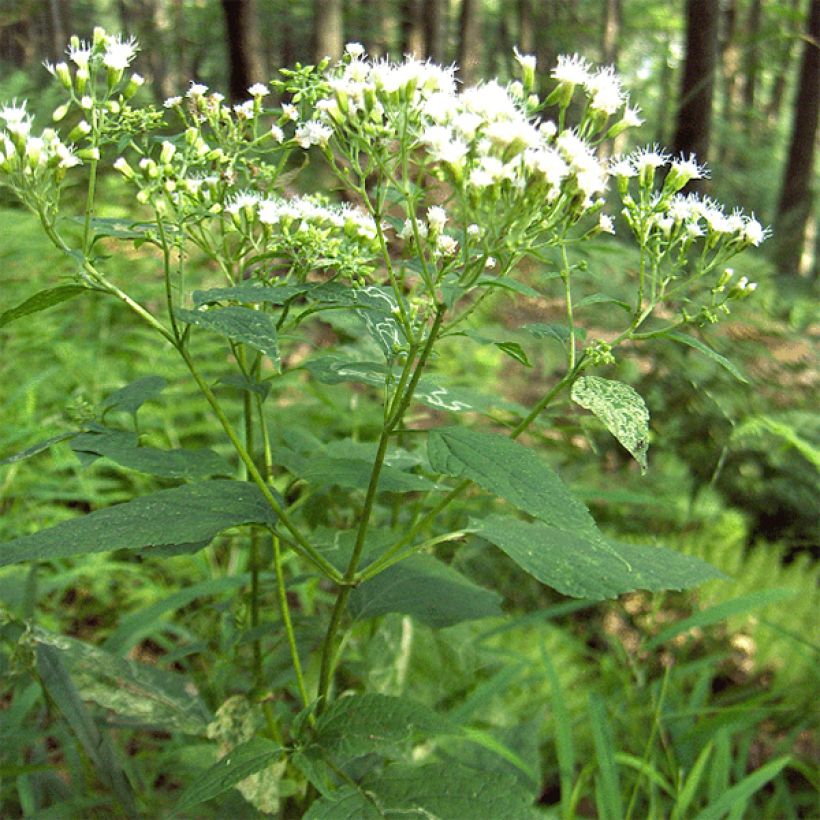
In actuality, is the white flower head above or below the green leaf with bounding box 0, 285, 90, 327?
above

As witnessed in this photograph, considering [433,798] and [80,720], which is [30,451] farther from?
[433,798]

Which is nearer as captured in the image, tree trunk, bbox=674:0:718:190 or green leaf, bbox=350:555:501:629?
green leaf, bbox=350:555:501:629

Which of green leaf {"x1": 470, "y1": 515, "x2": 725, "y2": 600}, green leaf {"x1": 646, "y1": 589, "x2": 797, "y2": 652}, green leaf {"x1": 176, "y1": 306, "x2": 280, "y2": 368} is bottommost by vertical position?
green leaf {"x1": 646, "y1": 589, "x2": 797, "y2": 652}

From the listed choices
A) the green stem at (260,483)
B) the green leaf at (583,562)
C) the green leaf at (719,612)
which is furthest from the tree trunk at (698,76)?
the green stem at (260,483)

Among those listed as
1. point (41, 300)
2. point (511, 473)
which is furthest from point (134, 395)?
point (511, 473)

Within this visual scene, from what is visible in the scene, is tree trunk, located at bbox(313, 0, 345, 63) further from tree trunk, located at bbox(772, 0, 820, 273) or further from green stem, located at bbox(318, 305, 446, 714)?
green stem, located at bbox(318, 305, 446, 714)

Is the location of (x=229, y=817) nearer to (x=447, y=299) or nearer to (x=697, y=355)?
(x=447, y=299)

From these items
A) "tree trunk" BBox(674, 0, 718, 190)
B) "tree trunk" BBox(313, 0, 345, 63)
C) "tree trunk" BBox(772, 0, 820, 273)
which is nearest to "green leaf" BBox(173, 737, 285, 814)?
"tree trunk" BBox(674, 0, 718, 190)
